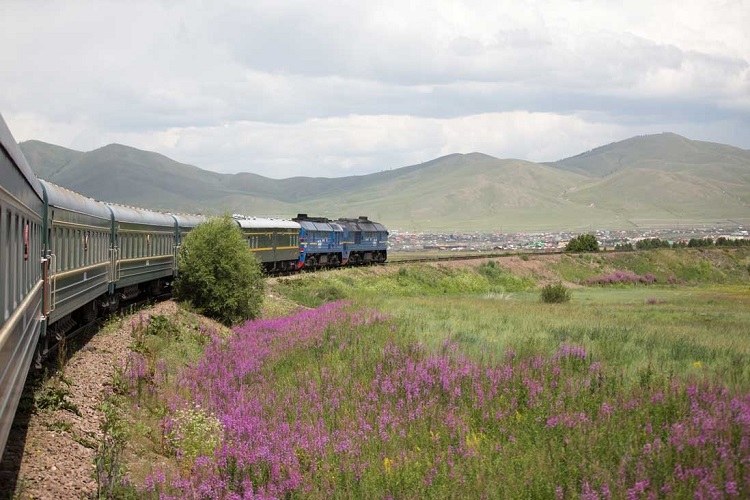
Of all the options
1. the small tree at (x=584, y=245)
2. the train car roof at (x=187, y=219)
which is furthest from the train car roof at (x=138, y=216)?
the small tree at (x=584, y=245)

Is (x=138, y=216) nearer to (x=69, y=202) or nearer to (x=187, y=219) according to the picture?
(x=187, y=219)

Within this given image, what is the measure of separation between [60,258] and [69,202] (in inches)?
79.2

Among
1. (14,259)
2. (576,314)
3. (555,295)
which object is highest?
(14,259)

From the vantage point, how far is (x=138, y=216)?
29859mm

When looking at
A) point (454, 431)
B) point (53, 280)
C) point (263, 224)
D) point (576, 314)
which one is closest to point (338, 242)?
point (263, 224)

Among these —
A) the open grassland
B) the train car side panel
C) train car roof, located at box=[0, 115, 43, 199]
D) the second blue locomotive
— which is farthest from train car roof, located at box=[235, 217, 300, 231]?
train car roof, located at box=[0, 115, 43, 199]

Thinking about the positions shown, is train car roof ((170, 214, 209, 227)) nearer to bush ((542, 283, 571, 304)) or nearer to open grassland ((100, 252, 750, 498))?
open grassland ((100, 252, 750, 498))

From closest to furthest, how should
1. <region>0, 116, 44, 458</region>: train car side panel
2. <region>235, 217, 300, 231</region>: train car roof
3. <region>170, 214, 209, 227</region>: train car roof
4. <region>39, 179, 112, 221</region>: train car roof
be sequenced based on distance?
<region>0, 116, 44, 458</region>: train car side panel → <region>39, 179, 112, 221</region>: train car roof → <region>170, 214, 209, 227</region>: train car roof → <region>235, 217, 300, 231</region>: train car roof

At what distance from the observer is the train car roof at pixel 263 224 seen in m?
44.1

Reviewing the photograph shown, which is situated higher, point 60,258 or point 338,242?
point 338,242

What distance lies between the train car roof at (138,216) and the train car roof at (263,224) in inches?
229

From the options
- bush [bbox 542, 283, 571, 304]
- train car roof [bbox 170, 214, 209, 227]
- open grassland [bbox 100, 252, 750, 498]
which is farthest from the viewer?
bush [bbox 542, 283, 571, 304]

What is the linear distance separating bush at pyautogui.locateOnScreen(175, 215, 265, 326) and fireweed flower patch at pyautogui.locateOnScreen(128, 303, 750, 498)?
14.2 meters

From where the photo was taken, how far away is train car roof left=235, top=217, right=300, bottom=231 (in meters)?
44.1
